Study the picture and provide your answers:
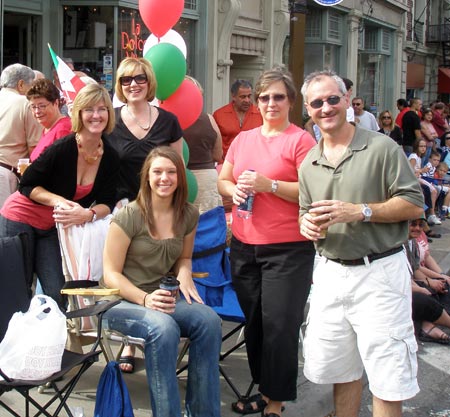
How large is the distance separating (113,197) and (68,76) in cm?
132

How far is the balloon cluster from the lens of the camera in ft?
17.1

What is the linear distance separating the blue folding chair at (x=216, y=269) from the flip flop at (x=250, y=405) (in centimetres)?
25

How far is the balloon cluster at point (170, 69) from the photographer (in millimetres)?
5207

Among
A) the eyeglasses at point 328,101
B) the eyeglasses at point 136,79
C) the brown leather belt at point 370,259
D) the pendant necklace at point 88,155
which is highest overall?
the eyeglasses at point 136,79

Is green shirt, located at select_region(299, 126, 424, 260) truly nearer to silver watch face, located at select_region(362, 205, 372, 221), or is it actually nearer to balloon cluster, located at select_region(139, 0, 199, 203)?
silver watch face, located at select_region(362, 205, 372, 221)

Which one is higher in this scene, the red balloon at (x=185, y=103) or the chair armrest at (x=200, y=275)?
the red balloon at (x=185, y=103)

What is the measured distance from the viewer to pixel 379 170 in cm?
325

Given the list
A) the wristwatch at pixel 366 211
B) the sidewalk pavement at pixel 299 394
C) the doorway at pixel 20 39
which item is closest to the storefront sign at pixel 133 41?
the doorway at pixel 20 39

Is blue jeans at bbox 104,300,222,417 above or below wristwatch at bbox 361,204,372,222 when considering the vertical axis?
below

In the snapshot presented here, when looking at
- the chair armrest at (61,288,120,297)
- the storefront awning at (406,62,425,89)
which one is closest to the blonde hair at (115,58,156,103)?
the chair armrest at (61,288,120,297)

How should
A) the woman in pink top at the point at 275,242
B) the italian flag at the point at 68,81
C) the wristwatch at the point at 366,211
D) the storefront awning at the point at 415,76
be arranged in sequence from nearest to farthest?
the wristwatch at the point at 366,211 → the woman in pink top at the point at 275,242 → the italian flag at the point at 68,81 → the storefront awning at the point at 415,76

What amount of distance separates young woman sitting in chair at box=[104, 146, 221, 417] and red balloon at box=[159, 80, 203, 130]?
5.24ft

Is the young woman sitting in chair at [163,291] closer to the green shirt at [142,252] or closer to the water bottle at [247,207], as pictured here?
the green shirt at [142,252]

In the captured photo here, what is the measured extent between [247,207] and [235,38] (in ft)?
32.9
